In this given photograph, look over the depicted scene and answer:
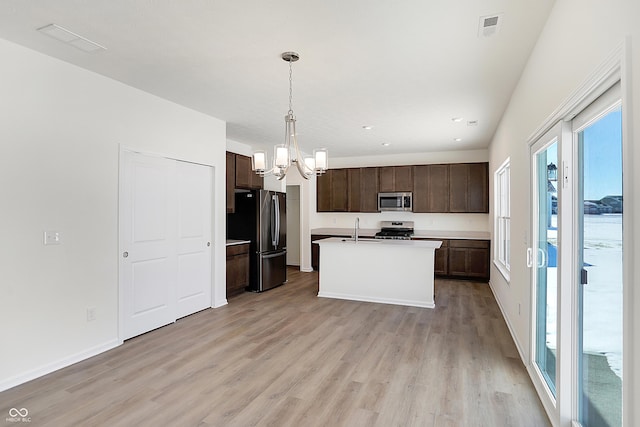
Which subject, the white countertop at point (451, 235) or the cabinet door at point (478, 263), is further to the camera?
the white countertop at point (451, 235)

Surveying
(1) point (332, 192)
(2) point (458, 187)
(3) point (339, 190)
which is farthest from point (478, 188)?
(1) point (332, 192)

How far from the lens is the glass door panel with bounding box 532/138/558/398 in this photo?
2375 millimetres

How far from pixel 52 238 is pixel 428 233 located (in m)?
6.40

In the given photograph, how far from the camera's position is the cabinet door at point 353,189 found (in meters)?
7.99

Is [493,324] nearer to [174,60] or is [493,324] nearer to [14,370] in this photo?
[174,60]

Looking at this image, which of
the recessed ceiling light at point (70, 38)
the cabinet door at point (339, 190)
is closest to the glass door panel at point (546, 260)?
the recessed ceiling light at point (70, 38)

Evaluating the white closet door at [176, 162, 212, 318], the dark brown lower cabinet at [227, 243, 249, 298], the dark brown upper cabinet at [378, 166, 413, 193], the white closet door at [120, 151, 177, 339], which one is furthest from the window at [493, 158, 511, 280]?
the white closet door at [120, 151, 177, 339]

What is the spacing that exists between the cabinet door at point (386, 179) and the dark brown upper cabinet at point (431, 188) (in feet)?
1.52

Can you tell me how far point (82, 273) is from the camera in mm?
3281

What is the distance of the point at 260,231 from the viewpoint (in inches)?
234

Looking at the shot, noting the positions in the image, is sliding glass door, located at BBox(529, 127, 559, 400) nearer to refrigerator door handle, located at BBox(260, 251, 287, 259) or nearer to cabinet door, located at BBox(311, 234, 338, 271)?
refrigerator door handle, located at BBox(260, 251, 287, 259)

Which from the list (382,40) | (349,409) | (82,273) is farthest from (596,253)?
(82,273)

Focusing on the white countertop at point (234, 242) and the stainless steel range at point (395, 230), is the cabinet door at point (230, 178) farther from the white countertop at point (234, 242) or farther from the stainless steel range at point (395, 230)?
the stainless steel range at point (395, 230)

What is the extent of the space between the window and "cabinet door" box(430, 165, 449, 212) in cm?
143
